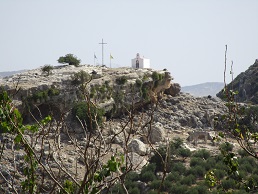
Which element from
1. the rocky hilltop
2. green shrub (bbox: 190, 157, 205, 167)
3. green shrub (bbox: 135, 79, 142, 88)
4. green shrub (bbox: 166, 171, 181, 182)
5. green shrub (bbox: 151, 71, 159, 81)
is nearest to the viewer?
green shrub (bbox: 166, 171, 181, 182)

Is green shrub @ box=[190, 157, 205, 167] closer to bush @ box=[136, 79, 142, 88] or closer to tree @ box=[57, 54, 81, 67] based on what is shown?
bush @ box=[136, 79, 142, 88]

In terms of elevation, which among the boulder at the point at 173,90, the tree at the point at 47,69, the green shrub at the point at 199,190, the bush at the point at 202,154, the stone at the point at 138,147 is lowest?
the green shrub at the point at 199,190

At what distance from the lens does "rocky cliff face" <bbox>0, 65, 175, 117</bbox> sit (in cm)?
2305

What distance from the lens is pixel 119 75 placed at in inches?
1141

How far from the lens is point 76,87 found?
25.1 meters

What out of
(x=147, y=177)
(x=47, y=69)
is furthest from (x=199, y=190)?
(x=47, y=69)

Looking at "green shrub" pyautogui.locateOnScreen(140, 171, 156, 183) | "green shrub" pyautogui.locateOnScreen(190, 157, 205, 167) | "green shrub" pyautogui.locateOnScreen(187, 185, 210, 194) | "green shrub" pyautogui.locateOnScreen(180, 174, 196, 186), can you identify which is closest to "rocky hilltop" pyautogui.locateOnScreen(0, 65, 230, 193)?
"green shrub" pyautogui.locateOnScreen(140, 171, 156, 183)

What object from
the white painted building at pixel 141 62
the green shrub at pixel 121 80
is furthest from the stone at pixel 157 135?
the white painted building at pixel 141 62

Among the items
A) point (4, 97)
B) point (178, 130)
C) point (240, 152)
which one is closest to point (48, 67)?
point (178, 130)

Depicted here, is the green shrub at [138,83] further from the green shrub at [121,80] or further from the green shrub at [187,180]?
the green shrub at [187,180]

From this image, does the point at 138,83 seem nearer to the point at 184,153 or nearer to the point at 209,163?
the point at 184,153

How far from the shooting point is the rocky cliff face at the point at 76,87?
23.0m

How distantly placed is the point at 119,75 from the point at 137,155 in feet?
33.8

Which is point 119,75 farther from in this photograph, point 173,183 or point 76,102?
point 173,183
